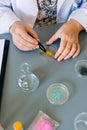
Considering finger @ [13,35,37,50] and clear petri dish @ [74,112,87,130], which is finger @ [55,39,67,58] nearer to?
finger @ [13,35,37,50]

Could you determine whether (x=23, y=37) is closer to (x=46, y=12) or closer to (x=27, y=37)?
(x=27, y=37)

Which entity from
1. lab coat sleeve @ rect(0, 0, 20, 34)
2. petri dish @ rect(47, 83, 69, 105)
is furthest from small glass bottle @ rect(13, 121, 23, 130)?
lab coat sleeve @ rect(0, 0, 20, 34)

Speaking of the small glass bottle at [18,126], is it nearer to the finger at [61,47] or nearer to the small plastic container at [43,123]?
the small plastic container at [43,123]

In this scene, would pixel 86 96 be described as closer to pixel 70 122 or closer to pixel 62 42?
pixel 70 122

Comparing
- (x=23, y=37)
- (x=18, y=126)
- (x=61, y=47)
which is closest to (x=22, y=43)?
(x=23, y=37)

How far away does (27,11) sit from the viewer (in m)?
1.13

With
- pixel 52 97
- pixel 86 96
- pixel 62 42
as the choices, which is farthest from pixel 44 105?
pixel 62 42

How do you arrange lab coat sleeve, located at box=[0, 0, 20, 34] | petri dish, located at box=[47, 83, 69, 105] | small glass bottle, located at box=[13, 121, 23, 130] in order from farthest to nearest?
lab coat sleeve, located at box=[0, 0, 20, 34] < petri dish, located at box=[47, 83, 69, 105] < small glass bottle, located at box=[13, 121, 23, 130]

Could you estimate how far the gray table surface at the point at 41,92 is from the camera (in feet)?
2.40

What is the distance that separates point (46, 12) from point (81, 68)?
442 mm

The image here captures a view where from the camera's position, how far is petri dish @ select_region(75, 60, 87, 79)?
85 centimetres

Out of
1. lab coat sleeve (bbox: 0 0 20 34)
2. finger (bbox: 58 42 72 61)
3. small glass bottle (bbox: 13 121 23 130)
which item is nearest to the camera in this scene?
small glass bottle (bbox: 13 121 23 130)

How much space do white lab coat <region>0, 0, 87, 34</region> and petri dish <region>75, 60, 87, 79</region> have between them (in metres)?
0.19

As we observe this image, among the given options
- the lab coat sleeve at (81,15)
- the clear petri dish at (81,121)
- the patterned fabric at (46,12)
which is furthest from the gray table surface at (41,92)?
the patterned fabric at (46,12)
